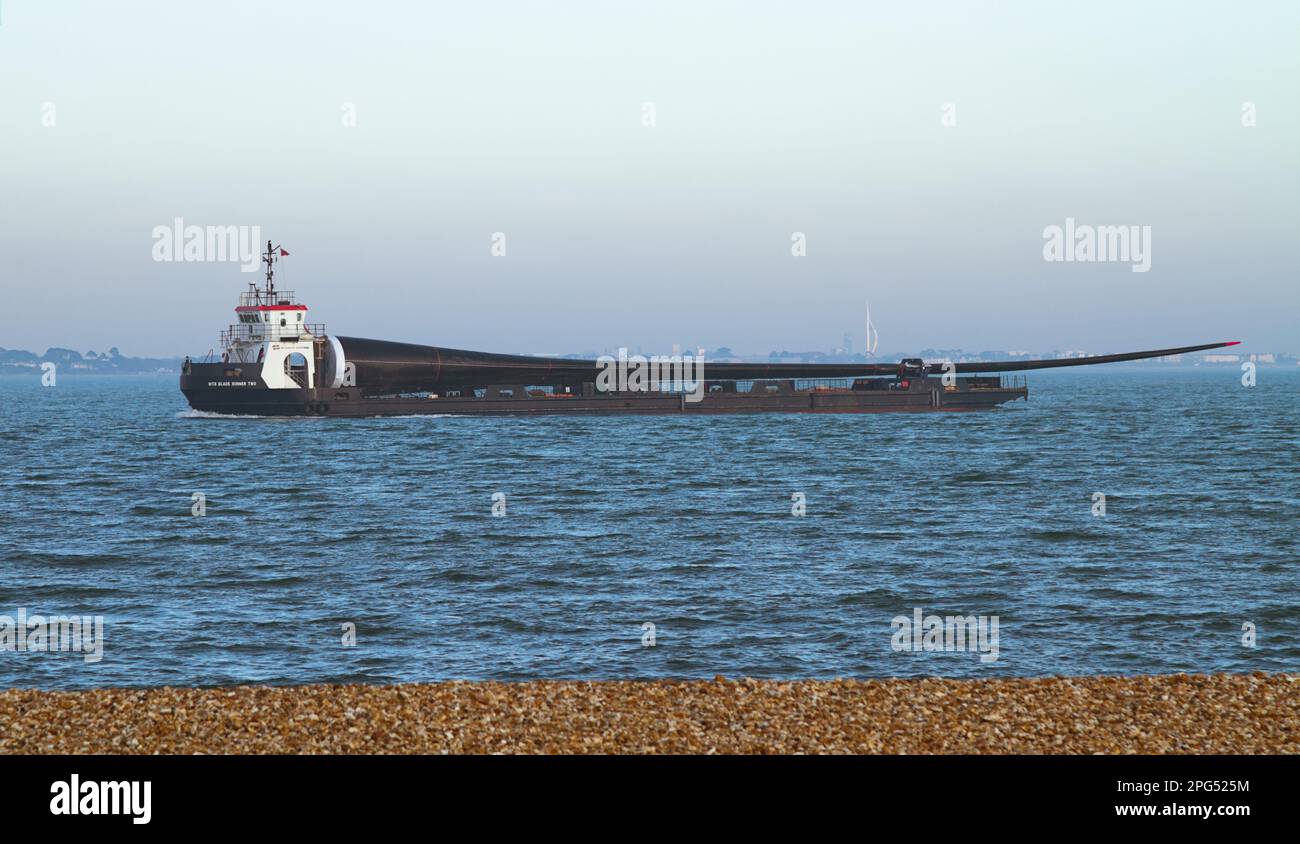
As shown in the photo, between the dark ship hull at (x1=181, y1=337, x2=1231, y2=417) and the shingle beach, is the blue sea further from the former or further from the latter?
the dark ship hull at (x1=181, y1=337, x2=1231, y2=417)

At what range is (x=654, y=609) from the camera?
24172 mm

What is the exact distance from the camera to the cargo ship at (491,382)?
9119 centimetres

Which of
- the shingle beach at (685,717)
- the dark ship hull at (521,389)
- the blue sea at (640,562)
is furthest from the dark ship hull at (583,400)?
the shingle beach at (685,717)

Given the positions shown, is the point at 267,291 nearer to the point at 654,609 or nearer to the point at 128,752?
the point at 654,609

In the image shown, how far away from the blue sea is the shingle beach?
527 centimetres

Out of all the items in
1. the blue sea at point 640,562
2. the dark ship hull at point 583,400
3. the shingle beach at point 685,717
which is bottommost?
the blue sea at point 640,562

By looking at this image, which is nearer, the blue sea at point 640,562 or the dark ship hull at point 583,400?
the blue sea at point 640,562

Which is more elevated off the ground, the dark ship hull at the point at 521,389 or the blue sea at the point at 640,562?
the dark ship hull at the point at 521,389

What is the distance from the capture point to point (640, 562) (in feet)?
102

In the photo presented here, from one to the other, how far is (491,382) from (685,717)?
9430 cm

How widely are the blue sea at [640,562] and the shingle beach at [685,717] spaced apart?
5.27 metres

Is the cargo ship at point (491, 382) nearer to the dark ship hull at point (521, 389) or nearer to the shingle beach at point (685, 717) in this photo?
the dark ship hull at point (521, 389)

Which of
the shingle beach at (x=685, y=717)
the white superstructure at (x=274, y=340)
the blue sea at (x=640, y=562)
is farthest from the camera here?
the white superstructure at (x=274, y=340)

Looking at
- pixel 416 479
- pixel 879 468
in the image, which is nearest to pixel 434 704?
pixel 416 479
